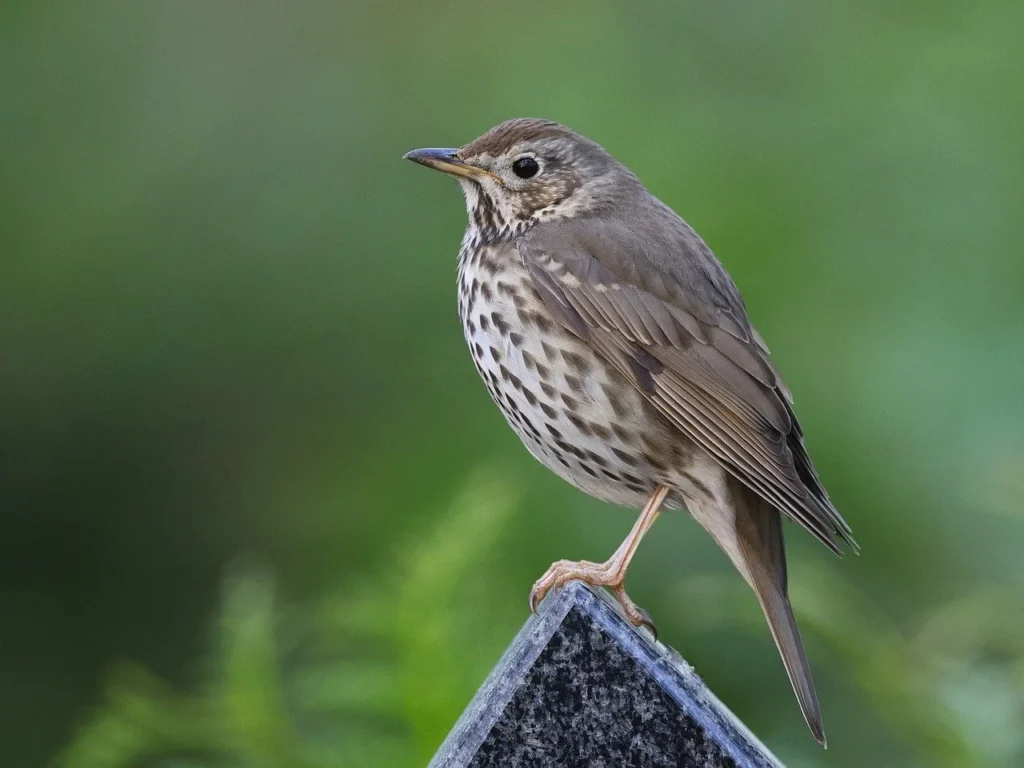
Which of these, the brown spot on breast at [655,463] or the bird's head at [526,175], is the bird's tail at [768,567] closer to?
the brown spot on breast at [655,463]

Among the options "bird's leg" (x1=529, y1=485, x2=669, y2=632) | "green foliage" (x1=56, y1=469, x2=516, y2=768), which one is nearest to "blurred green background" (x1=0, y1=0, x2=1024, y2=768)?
"green foliage" (x1=56, y1=469, x2=516, y2=768)

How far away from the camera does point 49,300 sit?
5023 millimetres

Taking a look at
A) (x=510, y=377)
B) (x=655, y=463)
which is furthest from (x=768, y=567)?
(x=510, y=377)

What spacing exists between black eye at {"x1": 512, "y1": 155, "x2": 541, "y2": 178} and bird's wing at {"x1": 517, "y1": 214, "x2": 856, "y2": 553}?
5.6 inches

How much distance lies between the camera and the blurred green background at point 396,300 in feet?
13.9

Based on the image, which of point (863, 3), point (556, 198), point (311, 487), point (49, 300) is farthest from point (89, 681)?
point (863, 3)

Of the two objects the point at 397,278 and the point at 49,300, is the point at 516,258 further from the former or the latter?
the point at 49,300

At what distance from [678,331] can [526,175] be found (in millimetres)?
462

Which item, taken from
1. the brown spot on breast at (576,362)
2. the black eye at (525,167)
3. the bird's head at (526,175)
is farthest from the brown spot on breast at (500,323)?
the black eye at (525,167)

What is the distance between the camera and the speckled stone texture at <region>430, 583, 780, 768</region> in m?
1.87

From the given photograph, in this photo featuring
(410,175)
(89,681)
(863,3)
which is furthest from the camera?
(863,3)

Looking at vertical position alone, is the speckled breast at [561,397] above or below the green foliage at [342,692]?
above

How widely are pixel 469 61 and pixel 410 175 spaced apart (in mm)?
714

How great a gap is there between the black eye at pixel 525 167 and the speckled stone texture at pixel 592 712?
1405 mm
